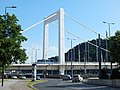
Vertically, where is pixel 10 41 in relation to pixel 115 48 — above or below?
below

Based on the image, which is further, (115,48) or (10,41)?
(115,48)

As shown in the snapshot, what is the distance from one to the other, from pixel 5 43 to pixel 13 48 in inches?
33.3

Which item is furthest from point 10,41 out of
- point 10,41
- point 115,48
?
point 115,48

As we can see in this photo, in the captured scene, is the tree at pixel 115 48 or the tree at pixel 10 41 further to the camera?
the tree at pixel 115 48

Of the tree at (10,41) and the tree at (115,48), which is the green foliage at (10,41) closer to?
the tree at (10,41)

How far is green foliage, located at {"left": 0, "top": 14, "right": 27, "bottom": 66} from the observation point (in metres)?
21.2

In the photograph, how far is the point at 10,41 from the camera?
20.9 meters

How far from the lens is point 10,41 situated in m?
20.9

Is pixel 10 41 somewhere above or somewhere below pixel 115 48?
below

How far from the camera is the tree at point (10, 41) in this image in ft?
69.5

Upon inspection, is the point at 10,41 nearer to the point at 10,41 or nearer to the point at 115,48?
the point at 10,41

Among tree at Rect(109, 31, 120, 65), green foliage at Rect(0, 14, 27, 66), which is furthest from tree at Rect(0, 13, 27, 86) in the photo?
tree at Rect(109, 31, 120, 65)

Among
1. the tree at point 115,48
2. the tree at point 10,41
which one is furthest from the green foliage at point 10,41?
the tree at point 115,48

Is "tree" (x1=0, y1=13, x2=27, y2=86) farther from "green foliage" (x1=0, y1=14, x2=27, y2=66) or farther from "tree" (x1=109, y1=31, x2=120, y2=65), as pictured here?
"tree" (x1=109, y1=31, x2=120, y2=65)
